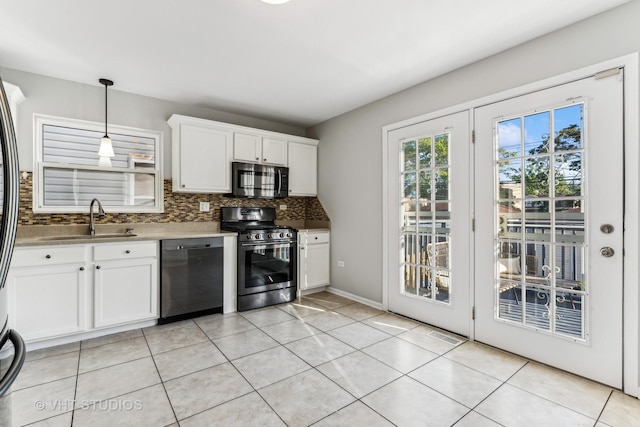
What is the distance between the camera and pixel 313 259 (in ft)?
13.6

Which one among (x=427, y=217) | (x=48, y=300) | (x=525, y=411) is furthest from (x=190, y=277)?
(x=525, y=411)

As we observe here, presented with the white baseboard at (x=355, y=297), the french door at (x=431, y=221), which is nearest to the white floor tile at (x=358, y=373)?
the french door at (x=431, y=221)

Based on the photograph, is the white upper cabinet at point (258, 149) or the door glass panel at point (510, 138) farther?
the white upper cabinet at point (258, 149)

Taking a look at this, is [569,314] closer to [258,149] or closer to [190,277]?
[190,277]

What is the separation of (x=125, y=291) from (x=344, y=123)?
3.09 metres

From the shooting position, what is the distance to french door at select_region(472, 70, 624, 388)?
6.50ft

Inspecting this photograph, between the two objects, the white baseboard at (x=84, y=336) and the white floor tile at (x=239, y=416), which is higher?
the white baseboard at (x=84, y=336)

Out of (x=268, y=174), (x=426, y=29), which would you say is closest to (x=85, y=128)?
(x=268, y=174)

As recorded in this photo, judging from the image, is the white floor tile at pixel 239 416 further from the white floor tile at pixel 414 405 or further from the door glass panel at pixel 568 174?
the door glass panel at pixel 568 174

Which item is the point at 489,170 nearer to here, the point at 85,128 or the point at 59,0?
the point at 59,0

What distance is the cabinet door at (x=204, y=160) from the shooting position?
136 inches

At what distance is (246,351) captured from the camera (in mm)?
2492

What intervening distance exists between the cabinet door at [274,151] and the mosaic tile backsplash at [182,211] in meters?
0.60

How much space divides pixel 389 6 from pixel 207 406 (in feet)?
8.81
